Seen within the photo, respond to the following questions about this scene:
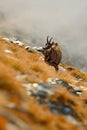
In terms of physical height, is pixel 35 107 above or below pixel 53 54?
below

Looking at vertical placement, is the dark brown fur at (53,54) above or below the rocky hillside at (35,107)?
above

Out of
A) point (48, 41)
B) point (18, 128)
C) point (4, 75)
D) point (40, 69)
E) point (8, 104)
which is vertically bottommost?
point (18, 128)

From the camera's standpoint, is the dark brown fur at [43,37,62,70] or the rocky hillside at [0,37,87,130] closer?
the rocky hillside at [0,37,87,130]

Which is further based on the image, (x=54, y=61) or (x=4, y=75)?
(x=54, y=61)

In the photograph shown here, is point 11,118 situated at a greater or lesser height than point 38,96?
lesser

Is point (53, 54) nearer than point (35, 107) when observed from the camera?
No

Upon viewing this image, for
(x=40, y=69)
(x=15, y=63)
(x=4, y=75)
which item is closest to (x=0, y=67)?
(x=4, y=75)

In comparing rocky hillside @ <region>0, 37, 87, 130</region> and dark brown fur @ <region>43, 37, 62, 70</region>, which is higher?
dark brown fur @ <region>43, 37, 62, 70</region>

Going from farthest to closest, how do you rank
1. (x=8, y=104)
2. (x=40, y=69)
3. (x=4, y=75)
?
(x=40, y=69) → (x=4, y=75) → (x=8, y=104)

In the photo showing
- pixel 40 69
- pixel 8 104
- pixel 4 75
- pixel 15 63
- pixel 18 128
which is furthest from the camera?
pixel 40 69

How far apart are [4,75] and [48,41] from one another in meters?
29.5

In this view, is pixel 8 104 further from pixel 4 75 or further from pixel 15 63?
pixel 15 63

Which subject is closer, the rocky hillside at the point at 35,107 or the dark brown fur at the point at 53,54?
the rocky hillside at the point at 35,107

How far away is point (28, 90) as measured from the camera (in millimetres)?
16656
